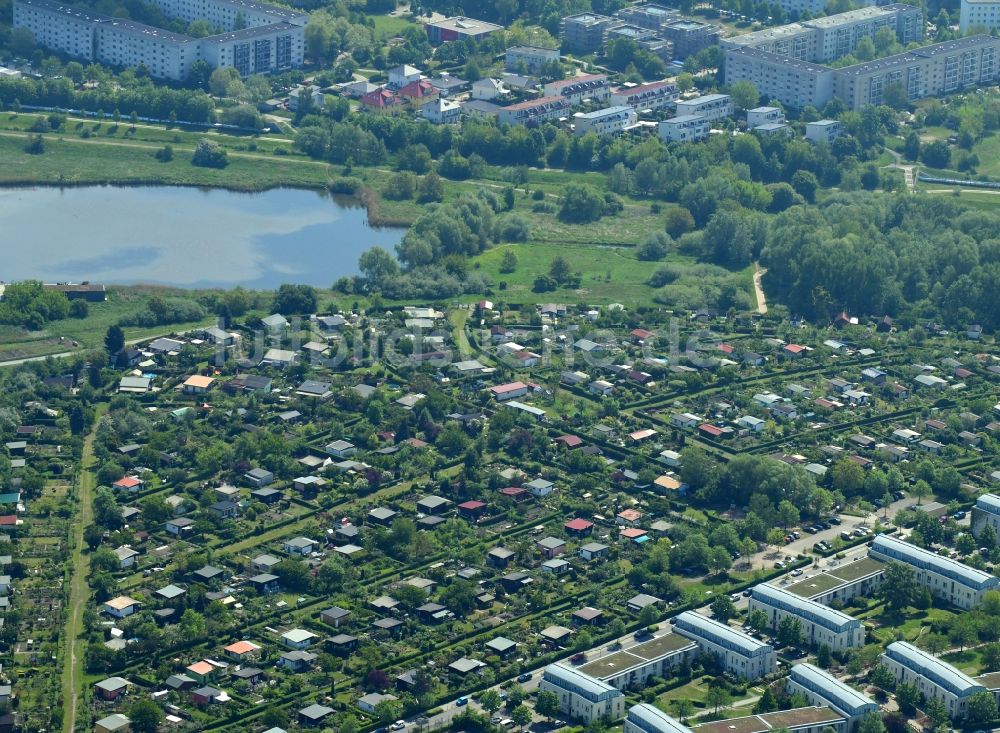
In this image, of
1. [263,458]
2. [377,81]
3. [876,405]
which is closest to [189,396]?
[263,458]

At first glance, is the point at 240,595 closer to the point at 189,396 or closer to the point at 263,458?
the point at 263,458

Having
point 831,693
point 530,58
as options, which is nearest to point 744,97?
point 530,58

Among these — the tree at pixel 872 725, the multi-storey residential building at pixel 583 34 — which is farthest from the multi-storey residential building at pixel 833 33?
the tree at pixel 872 725

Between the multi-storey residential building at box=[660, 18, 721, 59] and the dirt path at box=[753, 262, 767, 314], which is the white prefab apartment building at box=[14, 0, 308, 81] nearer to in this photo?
the multi-storey residential building at box=[660, 18, 721, 59]

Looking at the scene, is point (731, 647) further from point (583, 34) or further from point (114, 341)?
point (583, 34)

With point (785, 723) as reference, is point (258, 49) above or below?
above
